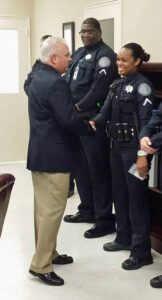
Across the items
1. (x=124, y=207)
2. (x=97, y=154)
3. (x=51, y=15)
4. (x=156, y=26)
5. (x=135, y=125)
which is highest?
(x=51, y=15)

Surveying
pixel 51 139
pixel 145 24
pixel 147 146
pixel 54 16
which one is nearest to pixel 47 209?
pixel 51 139

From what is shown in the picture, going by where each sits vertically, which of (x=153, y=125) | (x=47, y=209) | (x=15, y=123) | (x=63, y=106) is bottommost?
(x=47, y=209)

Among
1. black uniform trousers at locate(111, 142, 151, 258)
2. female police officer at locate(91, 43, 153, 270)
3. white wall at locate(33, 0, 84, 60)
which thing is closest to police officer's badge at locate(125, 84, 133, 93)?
female police officer at locate(91, 43, 153, 270)

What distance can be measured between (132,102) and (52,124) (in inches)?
23.0

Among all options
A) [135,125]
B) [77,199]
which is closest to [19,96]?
[77,199]

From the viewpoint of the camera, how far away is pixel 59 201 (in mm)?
2611

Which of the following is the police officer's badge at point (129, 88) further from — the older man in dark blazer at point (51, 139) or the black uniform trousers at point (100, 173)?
the black uniform trousers at point (100, 173)

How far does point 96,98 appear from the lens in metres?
3.38

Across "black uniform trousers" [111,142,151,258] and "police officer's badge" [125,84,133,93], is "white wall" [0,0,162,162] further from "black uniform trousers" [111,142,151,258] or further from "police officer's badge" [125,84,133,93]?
"black uniform trousers" [111,142,151,258]

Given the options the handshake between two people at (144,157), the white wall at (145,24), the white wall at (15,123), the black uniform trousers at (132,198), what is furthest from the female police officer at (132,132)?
the white wall at (15,123)

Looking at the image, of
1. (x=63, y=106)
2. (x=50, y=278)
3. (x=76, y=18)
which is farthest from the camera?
(x=76, y=18)

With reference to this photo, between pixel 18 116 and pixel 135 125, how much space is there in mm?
3480

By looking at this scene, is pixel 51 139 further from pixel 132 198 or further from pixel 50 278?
pixel 50 278

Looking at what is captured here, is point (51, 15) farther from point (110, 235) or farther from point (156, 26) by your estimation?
point (110, 235)
